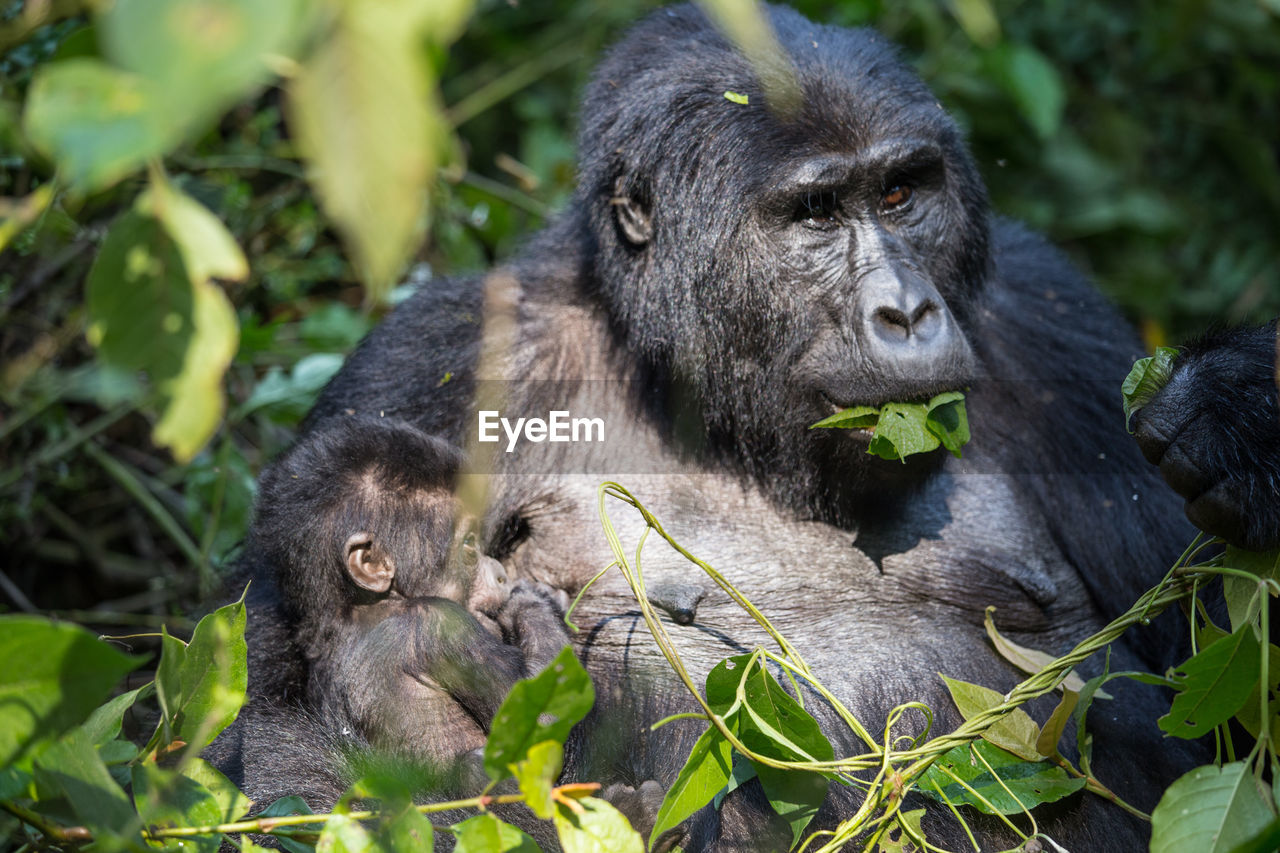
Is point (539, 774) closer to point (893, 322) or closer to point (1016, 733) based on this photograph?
point (1016, 733)

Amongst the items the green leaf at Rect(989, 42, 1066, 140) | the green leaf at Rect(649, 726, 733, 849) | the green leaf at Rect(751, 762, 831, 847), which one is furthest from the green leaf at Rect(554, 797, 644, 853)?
the green leaf at Rect(989, 42, 1066, 140)

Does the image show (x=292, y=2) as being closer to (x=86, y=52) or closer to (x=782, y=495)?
(x=86, y=52)

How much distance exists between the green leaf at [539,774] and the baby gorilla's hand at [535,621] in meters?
0.98

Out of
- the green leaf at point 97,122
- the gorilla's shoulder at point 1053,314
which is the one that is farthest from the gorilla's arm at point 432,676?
the green leaf at point 97,122

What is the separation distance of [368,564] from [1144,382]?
1.53m

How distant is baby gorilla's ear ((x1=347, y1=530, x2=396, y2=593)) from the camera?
236 centimetres

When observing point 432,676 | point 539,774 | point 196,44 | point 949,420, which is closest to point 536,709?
point 539,774

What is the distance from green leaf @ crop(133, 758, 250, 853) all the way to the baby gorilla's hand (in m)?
0.82

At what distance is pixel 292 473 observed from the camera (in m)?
2.48

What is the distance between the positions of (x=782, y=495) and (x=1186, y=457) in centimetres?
88

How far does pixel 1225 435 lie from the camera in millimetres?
1850

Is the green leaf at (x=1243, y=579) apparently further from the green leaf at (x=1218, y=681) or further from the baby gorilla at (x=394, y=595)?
the baby gorilla at (x=394, y=595)

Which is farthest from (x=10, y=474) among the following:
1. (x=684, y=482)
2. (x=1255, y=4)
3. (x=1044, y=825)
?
(x=1255, y=4)

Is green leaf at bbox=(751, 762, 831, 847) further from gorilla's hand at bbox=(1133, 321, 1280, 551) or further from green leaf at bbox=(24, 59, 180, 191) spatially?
green leaf at bbox=(24, 59, 180, 191)
